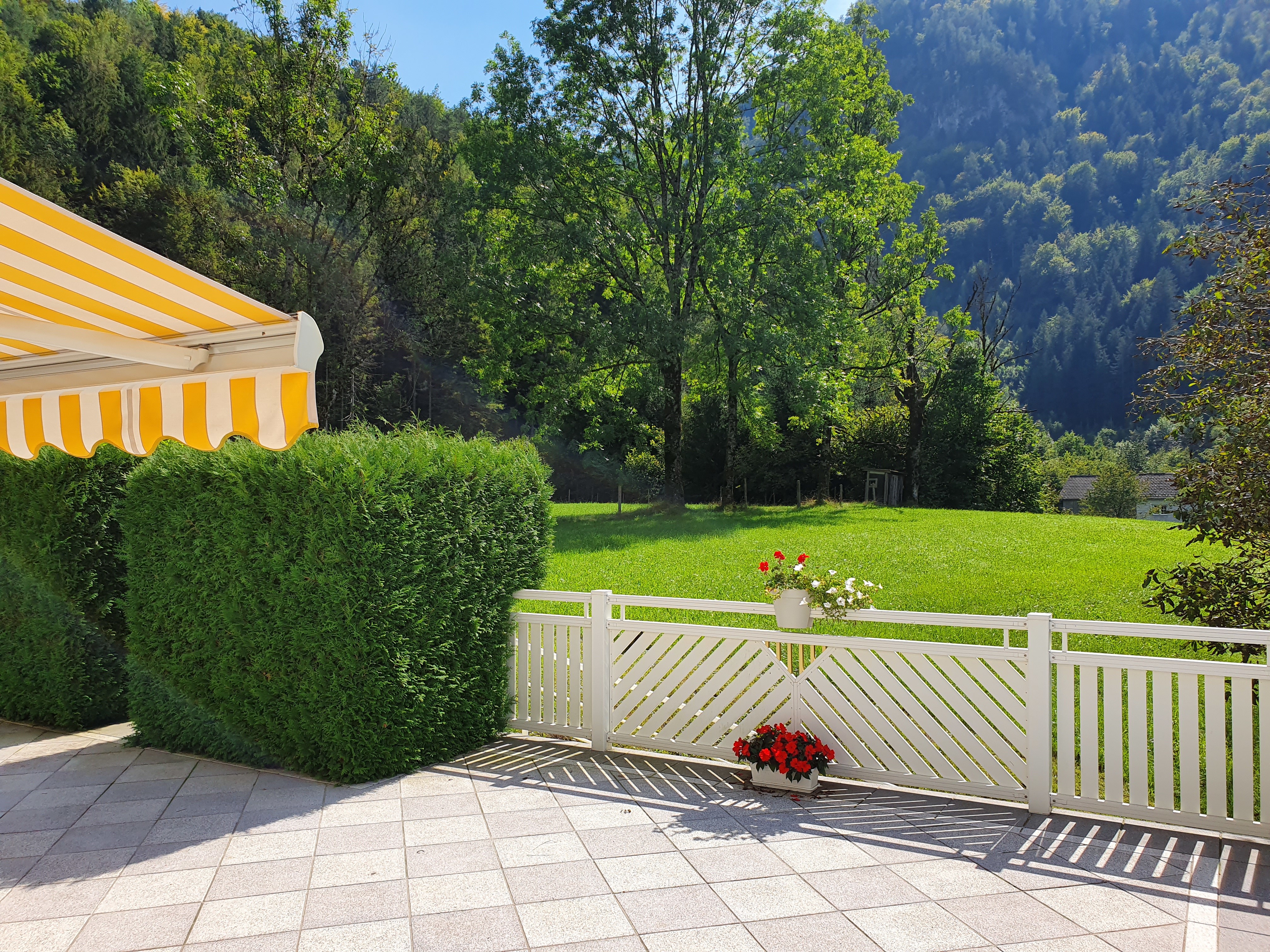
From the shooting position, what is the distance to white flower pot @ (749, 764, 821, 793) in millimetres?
5293

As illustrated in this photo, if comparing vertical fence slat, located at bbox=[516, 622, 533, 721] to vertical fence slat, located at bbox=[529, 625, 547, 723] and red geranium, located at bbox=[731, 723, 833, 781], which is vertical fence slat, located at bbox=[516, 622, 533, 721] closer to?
vertical fence slat, located at bbox=[529, 625, 547, 723]

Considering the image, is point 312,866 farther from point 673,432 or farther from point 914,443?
point 914,443

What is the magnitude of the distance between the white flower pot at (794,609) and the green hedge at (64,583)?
5.49 meters

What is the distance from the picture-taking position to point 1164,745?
15.1ft

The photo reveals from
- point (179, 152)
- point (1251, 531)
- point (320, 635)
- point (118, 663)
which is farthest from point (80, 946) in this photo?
point (179, 152)

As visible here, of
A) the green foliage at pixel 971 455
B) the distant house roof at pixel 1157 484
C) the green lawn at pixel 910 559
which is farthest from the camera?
the distant house roof at pixel 1157 484

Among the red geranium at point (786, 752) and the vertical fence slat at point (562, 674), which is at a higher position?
the vertical fence slat at point (562, 674)

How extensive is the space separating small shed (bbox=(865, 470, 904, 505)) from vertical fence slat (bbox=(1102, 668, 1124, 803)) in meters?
26.6

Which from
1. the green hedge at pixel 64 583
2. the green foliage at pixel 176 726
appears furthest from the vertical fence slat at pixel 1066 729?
the green hedge at pixel 64 583

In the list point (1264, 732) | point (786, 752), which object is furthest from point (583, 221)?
point (1264, 732)

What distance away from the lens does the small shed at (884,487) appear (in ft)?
102

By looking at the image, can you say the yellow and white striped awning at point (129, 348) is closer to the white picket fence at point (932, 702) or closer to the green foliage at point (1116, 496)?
the white picket fence at point (932, 702)

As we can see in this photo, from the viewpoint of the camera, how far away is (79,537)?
6.71 meters

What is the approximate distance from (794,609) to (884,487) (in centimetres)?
2756
